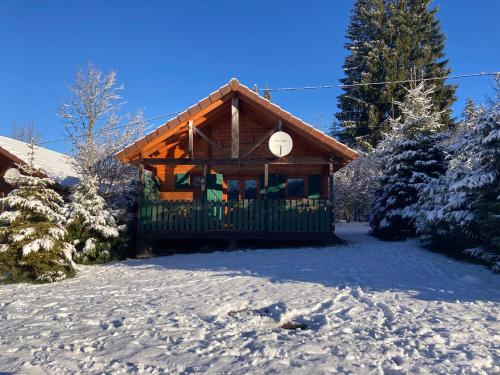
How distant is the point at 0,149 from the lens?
16.0 metres

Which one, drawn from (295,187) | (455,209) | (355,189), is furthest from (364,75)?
(455,209)

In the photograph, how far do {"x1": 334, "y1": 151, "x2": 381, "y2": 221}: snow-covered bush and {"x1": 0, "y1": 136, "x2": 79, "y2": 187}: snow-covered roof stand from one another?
16.8 m

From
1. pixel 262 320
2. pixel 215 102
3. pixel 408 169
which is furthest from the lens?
pixel 408 169

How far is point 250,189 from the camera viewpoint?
15.1 meters

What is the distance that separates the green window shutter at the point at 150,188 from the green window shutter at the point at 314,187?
210 inches

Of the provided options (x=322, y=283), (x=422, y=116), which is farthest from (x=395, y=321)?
(x=422, y=116)

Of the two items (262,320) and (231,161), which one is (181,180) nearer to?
(231,161)

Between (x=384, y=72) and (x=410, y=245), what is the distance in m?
22.4

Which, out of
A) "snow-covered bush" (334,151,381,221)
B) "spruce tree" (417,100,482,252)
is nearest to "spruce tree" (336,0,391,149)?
"snow-covered bush" (334,151,381,221)

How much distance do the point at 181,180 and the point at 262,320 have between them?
32.8 feet

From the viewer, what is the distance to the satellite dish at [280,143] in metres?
12.6

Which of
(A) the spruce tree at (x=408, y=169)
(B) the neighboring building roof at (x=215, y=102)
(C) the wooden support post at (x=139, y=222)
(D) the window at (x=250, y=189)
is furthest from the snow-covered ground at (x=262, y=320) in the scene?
(D) the window at (x=250, y=189)

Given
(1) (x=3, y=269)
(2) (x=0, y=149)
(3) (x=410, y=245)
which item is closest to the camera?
(1) (x=3, y=269)

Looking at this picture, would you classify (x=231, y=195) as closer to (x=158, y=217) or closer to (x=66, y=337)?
(x=158, y=217)
